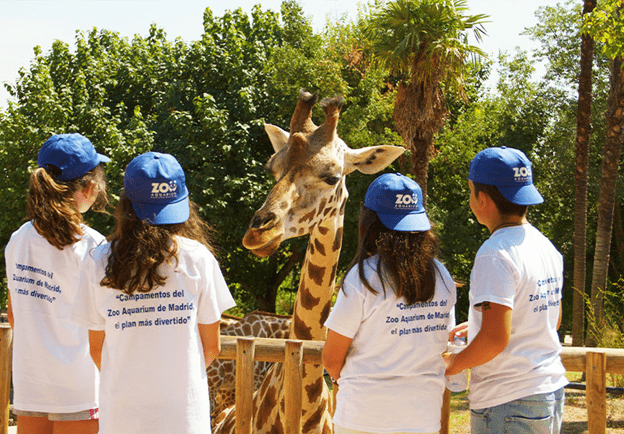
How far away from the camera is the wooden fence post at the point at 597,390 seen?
3213 millimetres

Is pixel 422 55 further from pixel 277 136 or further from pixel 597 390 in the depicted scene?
Answer: pixel 597 390

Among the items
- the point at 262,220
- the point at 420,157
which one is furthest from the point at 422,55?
the point at 262,220

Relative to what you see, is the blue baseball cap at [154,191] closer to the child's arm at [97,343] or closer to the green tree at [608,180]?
the child's arm at [97,343]

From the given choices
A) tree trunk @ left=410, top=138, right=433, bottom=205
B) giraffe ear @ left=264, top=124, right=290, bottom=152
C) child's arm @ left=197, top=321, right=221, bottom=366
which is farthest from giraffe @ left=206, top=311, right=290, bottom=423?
tree trunk @ left=410, top=138, right=433, bottom=205

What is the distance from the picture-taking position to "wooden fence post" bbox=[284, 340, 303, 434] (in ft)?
11.5

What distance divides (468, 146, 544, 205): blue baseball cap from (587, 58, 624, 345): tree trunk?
10.3 metres

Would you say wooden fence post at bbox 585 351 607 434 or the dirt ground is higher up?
wooden fence post at bbox 585 351 607 434

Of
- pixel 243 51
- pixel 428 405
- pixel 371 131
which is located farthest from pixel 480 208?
pixel 243 51

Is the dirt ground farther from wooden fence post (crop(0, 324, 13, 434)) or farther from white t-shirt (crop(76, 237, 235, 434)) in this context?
white t-shirt (crop(76, 237, 235, 434))

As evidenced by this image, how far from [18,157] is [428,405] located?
18511mm

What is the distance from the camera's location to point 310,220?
3814mm

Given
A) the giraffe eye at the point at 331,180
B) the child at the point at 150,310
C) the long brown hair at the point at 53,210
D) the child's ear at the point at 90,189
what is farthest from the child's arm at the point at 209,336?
the giraffe eye at the point at 331,180

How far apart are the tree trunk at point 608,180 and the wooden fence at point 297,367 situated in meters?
9.22

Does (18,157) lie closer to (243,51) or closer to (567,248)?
(243,51)
